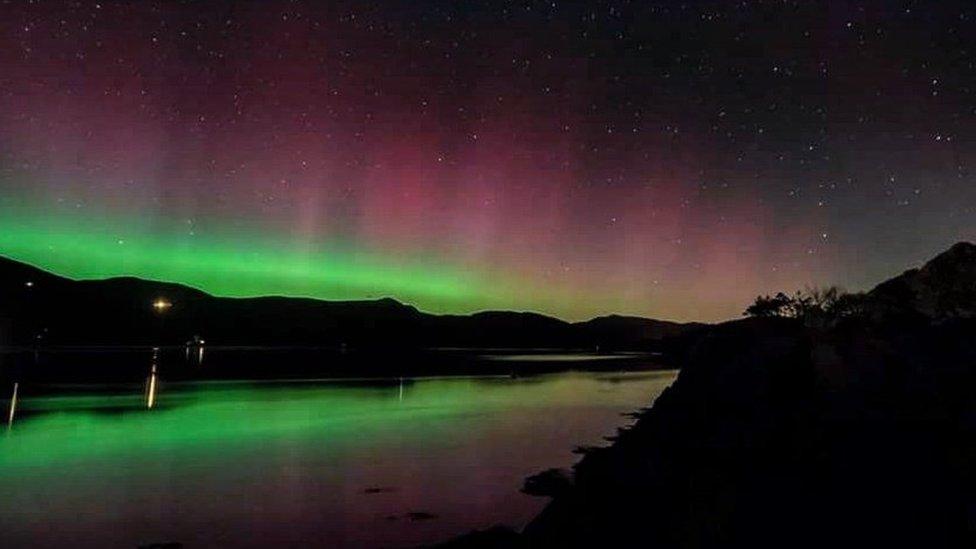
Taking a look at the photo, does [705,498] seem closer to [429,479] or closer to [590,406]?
[429,479]

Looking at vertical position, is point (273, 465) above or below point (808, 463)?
below

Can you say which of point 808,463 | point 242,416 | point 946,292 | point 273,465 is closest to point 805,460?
point 808,463

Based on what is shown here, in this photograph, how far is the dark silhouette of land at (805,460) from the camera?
976 centimetres

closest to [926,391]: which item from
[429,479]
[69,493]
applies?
[429,479]

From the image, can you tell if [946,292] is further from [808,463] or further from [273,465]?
[273,465]

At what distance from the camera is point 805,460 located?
39.7 ft

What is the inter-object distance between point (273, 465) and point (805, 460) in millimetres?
26223

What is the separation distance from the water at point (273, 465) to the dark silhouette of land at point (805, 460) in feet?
21.7

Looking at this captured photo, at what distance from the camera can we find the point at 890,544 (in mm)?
8883

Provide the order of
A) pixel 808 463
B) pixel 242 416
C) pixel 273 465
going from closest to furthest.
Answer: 1. pixel 808 463
2. pixel 273 465
3. pixel 242 416

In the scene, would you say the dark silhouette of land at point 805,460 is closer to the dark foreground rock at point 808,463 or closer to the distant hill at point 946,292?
→ the dark foreground rock at point 808,463

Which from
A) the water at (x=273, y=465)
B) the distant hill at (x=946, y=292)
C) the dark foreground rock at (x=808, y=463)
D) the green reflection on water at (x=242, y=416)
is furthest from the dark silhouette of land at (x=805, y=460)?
the distant hill at (x=946, y=292)

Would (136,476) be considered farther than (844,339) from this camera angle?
Yes

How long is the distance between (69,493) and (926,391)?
93.7 ft
